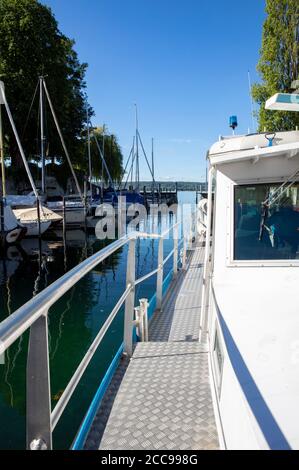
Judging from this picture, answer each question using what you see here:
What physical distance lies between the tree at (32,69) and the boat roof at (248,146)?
103ft

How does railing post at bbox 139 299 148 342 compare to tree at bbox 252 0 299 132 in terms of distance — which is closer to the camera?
railing post at bbox 139 299 148 342

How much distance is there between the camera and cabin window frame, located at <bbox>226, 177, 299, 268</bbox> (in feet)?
11.2

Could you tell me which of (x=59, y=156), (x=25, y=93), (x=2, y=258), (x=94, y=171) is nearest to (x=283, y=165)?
(x=2, y=258)

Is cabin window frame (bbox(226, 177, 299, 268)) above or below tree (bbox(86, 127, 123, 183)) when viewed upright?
below

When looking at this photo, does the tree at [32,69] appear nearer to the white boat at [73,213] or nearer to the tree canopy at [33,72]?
the tree canopy at [33,72]

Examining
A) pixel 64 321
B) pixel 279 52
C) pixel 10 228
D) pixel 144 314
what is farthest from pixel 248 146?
pixel 10 228

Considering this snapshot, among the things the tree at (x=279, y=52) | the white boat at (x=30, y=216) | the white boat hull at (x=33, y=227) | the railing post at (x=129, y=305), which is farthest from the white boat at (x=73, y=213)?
the railing post at (x=129, y=305)

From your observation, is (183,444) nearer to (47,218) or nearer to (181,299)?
(181,299)

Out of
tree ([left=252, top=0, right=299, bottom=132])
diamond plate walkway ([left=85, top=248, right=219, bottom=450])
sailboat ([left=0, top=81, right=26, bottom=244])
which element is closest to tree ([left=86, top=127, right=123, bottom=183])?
sailboat ([left=0, top=81, right=26, bottom=244])

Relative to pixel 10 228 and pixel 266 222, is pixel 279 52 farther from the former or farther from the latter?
pixel 10 228

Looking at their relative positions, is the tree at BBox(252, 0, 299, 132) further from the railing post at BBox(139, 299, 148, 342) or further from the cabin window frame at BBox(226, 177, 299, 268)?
the railing post at BBox(139, 299, 148, 342)

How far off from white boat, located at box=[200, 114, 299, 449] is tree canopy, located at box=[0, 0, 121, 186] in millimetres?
30259

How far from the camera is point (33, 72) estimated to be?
32.8 metres

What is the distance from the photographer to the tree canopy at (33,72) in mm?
31469
